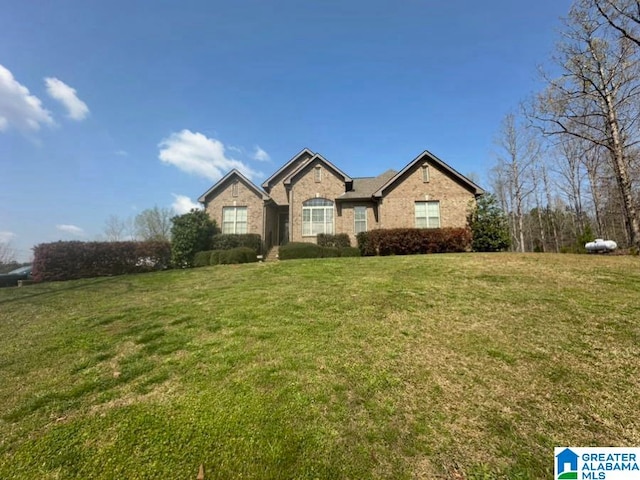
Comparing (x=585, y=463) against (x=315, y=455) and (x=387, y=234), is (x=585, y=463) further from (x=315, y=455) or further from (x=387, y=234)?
(x=387, y=234)

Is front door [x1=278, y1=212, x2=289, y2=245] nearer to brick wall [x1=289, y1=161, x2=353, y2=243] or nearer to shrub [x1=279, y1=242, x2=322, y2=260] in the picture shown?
brick wall [x1=289, y1=161, x2=353, y2=243]

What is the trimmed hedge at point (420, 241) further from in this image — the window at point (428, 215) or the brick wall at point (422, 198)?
the brick wall at point (422, 198)

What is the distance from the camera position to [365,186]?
76.4ft

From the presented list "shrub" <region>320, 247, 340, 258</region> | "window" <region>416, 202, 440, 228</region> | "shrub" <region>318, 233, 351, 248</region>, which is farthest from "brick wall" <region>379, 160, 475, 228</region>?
"shrub" <region>320, 247, 340, 258</region>

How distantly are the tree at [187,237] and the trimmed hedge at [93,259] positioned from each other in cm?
82

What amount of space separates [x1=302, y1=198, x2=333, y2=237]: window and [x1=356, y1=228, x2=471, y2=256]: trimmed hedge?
443 centimetres

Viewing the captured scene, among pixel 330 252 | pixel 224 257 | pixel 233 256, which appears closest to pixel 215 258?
pixel 224 257

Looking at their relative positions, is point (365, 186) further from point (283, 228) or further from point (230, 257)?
point (230, 257)

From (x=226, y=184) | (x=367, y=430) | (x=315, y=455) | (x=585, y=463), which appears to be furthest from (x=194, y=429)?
(x=226, y=184)

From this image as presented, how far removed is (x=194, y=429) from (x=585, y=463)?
4.30 metres

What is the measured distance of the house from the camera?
20.0 meters

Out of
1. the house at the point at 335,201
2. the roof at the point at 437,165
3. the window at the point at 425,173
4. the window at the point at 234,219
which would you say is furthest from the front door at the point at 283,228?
the window at the point at 425,173

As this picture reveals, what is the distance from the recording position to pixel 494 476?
286 centimetres

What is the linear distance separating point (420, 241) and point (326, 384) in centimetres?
1483
